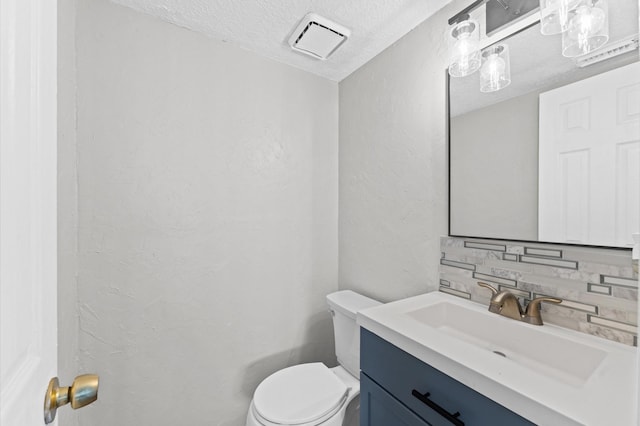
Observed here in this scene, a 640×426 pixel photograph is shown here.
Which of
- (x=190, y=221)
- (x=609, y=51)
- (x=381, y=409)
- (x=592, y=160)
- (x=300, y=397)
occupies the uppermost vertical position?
(x=609, y=51)

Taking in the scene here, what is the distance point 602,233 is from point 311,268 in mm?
1361

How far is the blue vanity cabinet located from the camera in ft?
2.12

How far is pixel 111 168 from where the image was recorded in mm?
1241

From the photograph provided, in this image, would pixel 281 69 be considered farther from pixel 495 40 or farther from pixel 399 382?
pixel 399 382

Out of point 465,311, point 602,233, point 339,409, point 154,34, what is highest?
point 154,34

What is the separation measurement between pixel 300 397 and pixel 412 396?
613mm

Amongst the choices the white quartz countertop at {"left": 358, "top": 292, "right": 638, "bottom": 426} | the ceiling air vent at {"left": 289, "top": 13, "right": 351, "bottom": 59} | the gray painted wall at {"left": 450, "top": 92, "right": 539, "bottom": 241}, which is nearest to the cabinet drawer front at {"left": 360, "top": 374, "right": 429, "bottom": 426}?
the white quartz countertop at {"left": 358, "top": 292, "right": 638, "bottom": 426}

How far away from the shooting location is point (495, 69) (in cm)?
109

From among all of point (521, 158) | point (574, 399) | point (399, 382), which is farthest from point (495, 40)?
point (399, 382)

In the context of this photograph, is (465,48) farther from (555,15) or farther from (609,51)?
(609,51)

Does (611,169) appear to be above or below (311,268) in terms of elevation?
above

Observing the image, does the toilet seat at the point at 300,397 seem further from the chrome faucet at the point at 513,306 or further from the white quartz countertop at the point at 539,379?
the chrome faucet at the point at 513,306

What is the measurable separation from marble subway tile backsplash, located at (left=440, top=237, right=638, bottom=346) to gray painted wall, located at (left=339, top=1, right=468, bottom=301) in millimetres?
189
